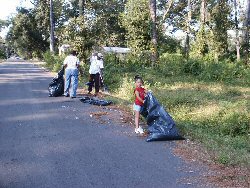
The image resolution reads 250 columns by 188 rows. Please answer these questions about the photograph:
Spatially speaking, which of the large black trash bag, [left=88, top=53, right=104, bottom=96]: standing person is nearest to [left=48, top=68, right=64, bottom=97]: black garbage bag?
[left=88, top=53, right=104, bottom=96]: standing person

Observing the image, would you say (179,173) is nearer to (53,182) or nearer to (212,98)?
(53,182)

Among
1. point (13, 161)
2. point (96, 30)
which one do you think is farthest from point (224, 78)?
point (13, 161)

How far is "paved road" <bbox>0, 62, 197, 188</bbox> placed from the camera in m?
6.08

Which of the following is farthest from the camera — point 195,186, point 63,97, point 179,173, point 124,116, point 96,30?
point 96,30

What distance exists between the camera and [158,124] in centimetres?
875

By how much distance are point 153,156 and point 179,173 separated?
3.43 feet

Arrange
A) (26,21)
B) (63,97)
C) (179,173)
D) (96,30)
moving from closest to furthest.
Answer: (179,173), (63,97), (96,30), (26,21)

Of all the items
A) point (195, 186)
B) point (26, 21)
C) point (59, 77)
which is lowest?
point (195, 186)

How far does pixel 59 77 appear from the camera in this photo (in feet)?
50.0

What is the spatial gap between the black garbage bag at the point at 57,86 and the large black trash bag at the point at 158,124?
22.1 ft

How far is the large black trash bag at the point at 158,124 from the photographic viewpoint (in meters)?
8.55

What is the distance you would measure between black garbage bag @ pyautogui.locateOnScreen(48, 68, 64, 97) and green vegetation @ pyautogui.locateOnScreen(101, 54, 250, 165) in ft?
7.09

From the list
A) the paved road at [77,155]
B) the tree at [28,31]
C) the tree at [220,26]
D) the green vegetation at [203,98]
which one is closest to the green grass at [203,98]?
the green vegetation at [203,98]

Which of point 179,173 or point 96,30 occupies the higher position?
point 96,30
